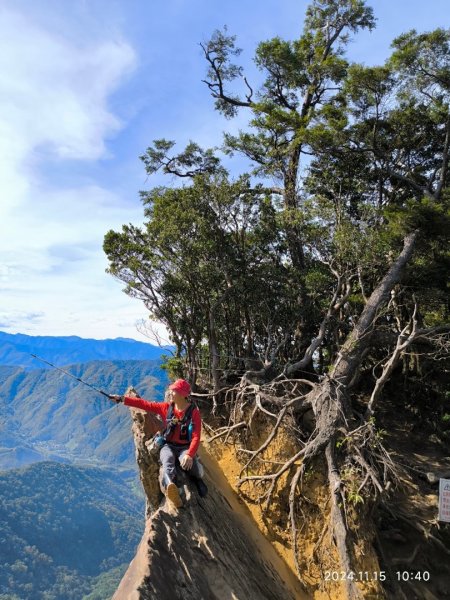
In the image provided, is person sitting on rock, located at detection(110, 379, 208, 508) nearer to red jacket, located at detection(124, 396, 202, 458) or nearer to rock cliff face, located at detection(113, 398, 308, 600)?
red jacket, located at detection(124, 396, 202, 458)

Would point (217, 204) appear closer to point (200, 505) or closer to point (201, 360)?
point (201, 360)

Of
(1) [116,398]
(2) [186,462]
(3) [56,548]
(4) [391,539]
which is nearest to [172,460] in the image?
(2) [186,462]

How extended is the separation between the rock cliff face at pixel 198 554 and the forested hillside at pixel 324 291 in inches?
54.5

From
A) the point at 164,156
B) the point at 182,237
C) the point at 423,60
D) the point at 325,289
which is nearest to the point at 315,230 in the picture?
the point at 325,289

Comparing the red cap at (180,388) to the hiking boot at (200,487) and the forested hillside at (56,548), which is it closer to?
the hiking boot at (200,487)

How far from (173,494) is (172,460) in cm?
49

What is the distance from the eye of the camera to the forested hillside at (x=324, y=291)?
10.3 m

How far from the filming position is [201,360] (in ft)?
53.5

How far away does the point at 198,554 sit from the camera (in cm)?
625

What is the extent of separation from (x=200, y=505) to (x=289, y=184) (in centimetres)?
1243

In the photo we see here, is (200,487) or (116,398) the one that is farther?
(200,487)
